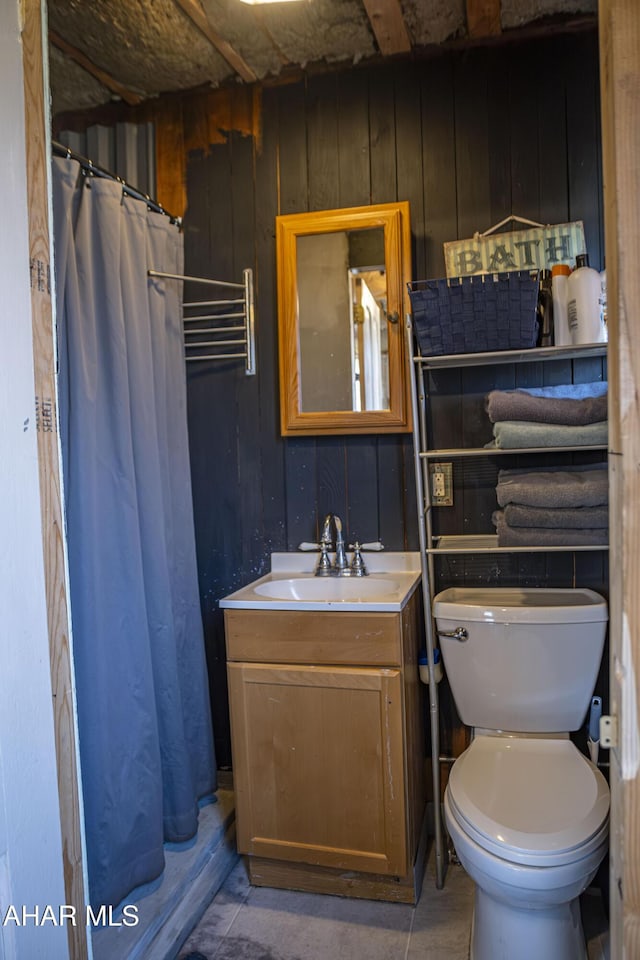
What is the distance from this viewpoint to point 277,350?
2.24m

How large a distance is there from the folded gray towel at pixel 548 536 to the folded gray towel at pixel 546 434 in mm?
220

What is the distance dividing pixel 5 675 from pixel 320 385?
145 cm

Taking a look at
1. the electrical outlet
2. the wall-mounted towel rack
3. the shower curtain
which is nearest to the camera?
the shower curtain

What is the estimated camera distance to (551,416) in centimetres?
175

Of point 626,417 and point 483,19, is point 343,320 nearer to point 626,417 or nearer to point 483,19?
point 483,19

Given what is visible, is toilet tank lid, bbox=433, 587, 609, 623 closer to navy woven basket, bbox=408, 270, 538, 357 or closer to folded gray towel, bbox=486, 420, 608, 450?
folded gray towel, bbox=486, 420, 608, 450

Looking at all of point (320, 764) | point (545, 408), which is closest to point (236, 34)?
point (545, 408)

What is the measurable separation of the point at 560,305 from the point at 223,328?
1093 mm

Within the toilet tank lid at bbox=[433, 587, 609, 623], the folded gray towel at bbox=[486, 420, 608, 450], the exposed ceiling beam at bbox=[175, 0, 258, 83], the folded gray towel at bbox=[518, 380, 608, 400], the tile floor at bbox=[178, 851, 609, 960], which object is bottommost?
the tile floor at bbox=[178, 851, 609, 960]

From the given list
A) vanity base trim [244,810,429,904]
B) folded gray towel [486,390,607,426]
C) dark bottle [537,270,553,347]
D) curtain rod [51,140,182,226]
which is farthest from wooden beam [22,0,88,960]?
dark bottle [537,270,553,347]

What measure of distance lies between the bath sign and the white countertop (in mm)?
906

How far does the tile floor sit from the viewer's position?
164 cm

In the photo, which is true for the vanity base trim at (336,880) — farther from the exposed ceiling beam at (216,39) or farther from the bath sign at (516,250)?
the exposed ceiling beam at (216,39)

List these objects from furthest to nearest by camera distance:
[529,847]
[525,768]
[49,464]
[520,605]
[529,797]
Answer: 1. [520,605]
2. [525,768]
3. [529,797]
4. [529,847]
5. [49,464]
